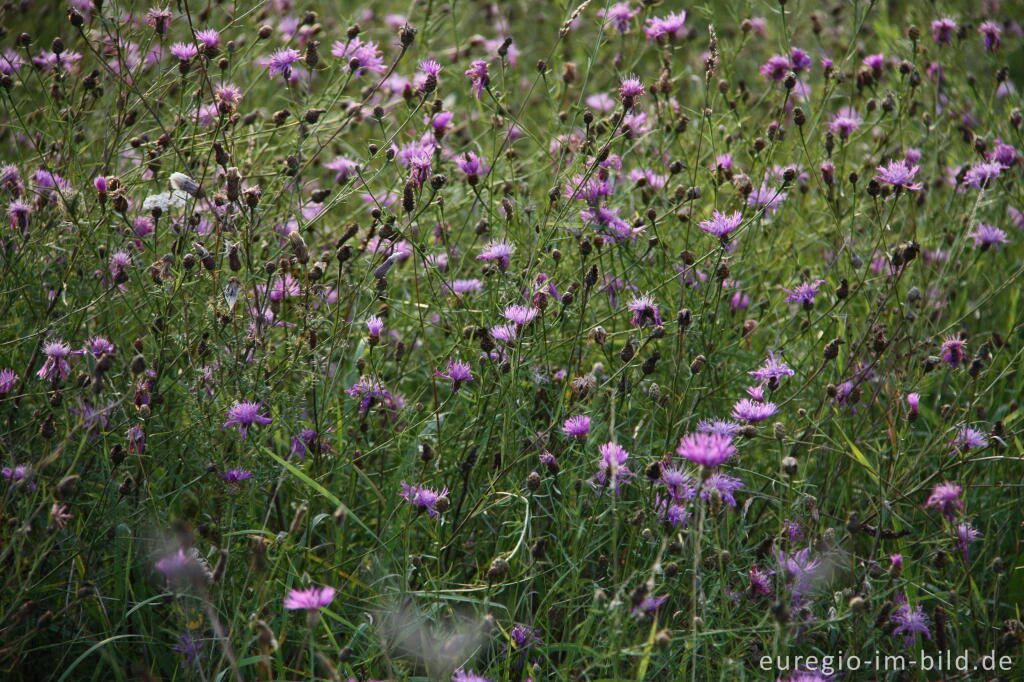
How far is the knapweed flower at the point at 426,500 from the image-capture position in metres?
1.82

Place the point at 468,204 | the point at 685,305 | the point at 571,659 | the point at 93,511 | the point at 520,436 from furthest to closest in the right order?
the point at 468,204, the point at 685,305, the point at 520,436, the point at 93,511, the point at 571,659

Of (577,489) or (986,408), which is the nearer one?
(577,489)

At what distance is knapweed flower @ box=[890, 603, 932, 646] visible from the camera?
1780mm

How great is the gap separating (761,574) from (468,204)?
5.14 feet

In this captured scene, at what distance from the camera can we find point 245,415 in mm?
1838

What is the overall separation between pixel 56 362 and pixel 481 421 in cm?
89

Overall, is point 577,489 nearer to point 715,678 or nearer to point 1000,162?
point 715,678

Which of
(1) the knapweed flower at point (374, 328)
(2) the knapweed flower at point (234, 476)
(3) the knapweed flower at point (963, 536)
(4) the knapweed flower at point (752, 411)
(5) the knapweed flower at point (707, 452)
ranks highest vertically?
(5) the knapweed flower at point (707, 452)

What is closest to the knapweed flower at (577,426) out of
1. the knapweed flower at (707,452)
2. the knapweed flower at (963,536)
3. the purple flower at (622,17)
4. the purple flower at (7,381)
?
the knapweed flower at (707,452)

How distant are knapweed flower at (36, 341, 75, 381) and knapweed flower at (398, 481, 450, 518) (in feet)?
2.37

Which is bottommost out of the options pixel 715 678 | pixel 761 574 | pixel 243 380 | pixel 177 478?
pixel 715 678

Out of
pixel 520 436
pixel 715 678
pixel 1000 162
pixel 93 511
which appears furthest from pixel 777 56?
pixel 93 511

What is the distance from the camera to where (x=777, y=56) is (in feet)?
8.97

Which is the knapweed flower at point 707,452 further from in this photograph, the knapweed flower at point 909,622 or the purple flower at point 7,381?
the purple flower at point 7,381
